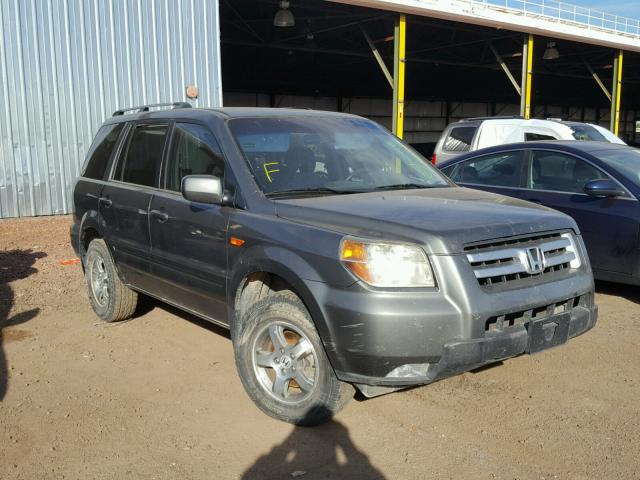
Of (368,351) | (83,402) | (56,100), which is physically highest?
(56,100)

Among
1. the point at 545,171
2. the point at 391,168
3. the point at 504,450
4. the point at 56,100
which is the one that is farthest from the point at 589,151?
the point at 56,100

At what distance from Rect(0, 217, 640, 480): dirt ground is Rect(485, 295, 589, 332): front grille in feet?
2.09

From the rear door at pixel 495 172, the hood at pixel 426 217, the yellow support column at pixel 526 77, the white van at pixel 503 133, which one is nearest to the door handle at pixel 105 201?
the hood at pixel 426 217

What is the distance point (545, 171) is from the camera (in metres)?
6.49

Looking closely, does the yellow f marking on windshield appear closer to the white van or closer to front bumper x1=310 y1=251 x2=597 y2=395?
front bumper x1=310 y1=251 x2=597 y2=395

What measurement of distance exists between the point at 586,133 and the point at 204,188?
9.29 m

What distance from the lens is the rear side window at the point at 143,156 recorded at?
15.8 feet

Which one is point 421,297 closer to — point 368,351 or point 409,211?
point 368,351

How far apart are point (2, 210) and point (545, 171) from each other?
9.65 metres

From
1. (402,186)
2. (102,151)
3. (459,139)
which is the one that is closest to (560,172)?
Result: (402,186)

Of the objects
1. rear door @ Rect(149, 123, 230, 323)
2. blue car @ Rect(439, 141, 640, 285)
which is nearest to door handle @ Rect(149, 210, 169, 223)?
rear door @ Rect(149, 123, 230, 323)

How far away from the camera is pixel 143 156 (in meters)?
5.04

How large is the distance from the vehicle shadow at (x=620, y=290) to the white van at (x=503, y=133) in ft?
16.2

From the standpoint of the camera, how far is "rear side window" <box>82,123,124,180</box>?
18.3 feet
